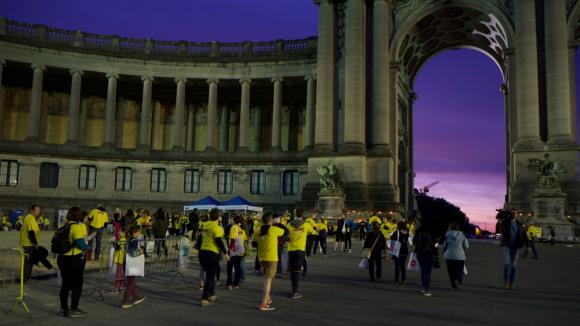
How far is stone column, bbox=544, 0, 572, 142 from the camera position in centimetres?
4159

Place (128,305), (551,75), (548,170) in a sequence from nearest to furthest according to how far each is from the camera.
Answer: (128,305) < (548,170) < (551,75)

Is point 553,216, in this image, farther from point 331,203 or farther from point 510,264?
point 510,264

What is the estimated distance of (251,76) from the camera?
57094mm

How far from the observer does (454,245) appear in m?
15.7

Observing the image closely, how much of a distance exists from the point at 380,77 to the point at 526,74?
11.3 meters

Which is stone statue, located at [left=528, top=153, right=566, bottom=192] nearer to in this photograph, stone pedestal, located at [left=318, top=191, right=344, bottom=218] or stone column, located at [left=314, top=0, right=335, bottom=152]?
stone pedestal, located at [left=318, top=191, right=344, bottom=218]

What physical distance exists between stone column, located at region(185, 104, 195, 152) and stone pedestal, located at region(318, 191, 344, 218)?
25.4 metres

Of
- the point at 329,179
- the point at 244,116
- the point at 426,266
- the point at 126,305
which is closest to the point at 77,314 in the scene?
the point at 126,305

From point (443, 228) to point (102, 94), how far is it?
52212mm

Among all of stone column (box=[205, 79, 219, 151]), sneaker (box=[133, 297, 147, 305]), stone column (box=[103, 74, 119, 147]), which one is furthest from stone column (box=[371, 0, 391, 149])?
sneaker (box=[133, 297, 147, 305])

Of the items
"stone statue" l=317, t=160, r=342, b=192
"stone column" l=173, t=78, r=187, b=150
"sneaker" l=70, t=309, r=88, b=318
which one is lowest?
"sneaker" l=70, t=309, r=88, b=318

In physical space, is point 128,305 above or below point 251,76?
below

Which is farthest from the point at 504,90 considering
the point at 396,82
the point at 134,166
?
the point at 134,166

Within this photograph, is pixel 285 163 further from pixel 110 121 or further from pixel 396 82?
pixel 110 121
